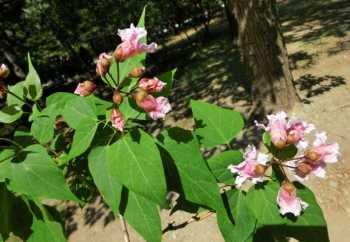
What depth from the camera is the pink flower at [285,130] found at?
3.84ft

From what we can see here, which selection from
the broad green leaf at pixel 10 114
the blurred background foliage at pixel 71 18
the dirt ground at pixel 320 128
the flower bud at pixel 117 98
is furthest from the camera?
the blurred background foliage at pixel 71 18

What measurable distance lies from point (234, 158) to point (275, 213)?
236 mm

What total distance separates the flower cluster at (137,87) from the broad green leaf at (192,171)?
0.31 feet

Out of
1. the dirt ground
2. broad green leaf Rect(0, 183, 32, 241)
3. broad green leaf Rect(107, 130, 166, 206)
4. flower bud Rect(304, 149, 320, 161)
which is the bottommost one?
the dirt ground

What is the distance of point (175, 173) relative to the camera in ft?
3.68

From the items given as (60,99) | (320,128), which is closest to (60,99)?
(60,99)

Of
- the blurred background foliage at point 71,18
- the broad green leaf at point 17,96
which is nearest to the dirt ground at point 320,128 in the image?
the broad green leaf at point 17,96

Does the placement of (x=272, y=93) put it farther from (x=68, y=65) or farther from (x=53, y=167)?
(x=68, y=65)

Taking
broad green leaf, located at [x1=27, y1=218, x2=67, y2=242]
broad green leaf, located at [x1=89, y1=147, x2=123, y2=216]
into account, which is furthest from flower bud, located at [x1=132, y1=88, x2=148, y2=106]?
broad green leaf, located at [x1=27, y1=218, x2=67, y2=242]

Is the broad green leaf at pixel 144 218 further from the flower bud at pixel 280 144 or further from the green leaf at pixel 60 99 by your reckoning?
the green leaf at pixel 60 99

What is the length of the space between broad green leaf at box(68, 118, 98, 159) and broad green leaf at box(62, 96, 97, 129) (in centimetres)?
6

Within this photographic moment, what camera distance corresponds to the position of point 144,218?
41.6 inches

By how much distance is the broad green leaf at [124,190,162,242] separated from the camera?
1042 mm

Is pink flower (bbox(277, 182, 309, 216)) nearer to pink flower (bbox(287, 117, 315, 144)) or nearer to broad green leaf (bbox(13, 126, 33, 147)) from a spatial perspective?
pink flower (bbox(287, 117, 315, 144))
